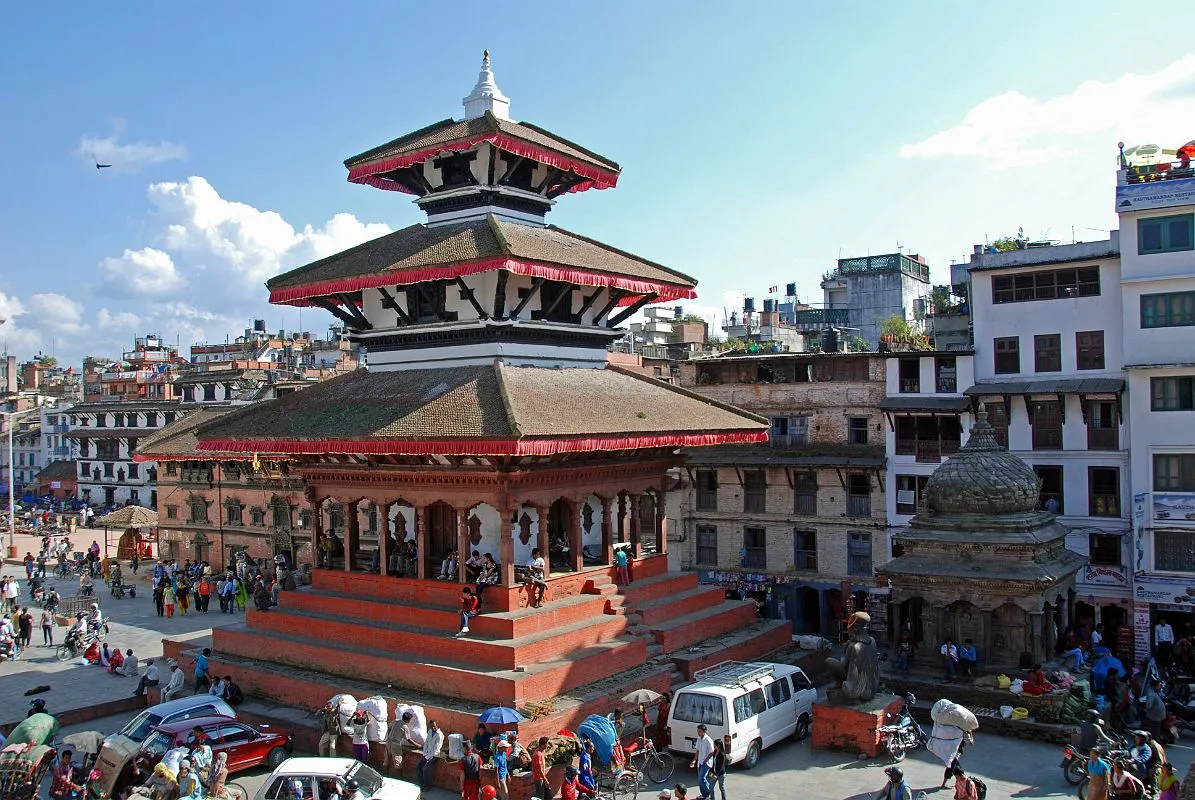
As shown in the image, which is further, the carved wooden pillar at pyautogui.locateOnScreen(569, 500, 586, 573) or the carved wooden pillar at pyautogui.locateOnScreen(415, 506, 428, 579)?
the carved wooden pillar at pyautogui.locateOnScreen(569, 500, 586, 573)

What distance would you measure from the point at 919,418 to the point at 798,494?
15.9 feet

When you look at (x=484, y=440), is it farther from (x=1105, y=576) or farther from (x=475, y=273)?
(x=1105, y=576)

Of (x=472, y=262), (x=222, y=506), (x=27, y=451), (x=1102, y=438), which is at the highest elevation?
(x=472, y=262)

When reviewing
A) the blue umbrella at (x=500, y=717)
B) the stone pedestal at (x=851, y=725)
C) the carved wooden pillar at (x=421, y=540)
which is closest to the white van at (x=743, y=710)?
the stone pedestal at (x=851, y=725)

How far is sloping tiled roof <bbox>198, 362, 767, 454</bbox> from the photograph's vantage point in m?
17.8

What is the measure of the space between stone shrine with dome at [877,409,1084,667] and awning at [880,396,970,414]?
7.55 meters

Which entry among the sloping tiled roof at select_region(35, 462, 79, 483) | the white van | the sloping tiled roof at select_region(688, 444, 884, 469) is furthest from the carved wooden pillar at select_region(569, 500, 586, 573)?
the sloping tiled roof at select_region(35, 462, 79, 483)

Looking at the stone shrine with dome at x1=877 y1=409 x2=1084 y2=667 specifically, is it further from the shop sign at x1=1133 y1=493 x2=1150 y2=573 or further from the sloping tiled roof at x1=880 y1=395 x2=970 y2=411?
the sloping tiled roof at x1=880 y1=395 x2=970 y2=411

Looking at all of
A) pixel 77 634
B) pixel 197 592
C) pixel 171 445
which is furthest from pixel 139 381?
pixel 77 634

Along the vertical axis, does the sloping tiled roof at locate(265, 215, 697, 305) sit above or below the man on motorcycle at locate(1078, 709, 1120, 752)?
above

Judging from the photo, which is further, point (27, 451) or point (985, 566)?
point (27, 451)

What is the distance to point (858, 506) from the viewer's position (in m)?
32.6

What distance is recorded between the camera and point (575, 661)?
1833 centimetres

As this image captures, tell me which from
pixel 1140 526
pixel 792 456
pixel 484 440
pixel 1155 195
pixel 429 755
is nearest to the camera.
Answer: pixel 429 755
